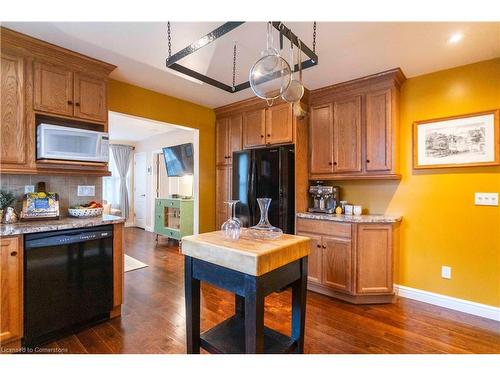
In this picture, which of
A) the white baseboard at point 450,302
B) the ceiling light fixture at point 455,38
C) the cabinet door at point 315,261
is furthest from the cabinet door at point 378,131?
the white baseboard at point 450,302

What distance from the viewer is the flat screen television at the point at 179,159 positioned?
5.13 metres

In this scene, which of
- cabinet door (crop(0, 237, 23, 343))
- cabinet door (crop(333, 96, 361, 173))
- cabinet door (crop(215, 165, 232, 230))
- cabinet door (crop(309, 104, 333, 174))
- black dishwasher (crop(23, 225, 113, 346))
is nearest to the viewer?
cabinet door (crop(0, 237, 23, 343))

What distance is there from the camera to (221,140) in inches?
153

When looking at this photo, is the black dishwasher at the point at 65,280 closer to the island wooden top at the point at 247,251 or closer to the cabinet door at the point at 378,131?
the island wooden top at the point at 247,251

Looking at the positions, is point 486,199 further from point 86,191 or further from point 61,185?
point 61,185

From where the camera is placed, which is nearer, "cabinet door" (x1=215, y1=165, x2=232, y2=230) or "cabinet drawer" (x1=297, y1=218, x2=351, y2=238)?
"cabinet drawer" (x1=297, y1=218, x2=351, y2=238)

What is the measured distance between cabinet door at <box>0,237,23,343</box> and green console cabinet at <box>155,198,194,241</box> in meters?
2.83

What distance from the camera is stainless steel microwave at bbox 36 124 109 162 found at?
2.05m

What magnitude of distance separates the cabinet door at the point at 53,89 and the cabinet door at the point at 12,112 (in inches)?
4.0

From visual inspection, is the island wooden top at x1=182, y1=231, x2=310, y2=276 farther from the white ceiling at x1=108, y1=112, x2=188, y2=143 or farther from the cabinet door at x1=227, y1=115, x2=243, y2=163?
the white ceiling at x1=108, y1=112, x2=188, y2=143

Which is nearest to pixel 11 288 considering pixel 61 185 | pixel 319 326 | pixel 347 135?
→ pixel 61 185

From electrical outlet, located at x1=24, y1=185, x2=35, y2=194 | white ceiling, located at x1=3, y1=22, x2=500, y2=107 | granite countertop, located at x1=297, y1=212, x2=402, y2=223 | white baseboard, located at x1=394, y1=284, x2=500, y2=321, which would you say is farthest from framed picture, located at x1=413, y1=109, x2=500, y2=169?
electrical outlet, located at x1=24, y1=185, x2=35, y2=194

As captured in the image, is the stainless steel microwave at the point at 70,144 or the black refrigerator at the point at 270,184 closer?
the stainless steel microwave at the point at 70,144

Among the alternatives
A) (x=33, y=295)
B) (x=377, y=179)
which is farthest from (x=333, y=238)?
(x=33, y=295)
